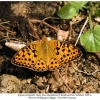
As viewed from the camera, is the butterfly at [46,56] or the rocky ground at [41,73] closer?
the butterfly at [46,56]

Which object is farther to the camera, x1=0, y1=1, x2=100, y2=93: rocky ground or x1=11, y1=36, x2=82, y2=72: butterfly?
x1=0, y1=1, x2=100, y2=93: rocky ground

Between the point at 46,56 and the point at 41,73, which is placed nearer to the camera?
the point at 46,56

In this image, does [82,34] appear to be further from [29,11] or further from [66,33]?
[29,11]

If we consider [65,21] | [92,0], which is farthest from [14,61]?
[92,0]
